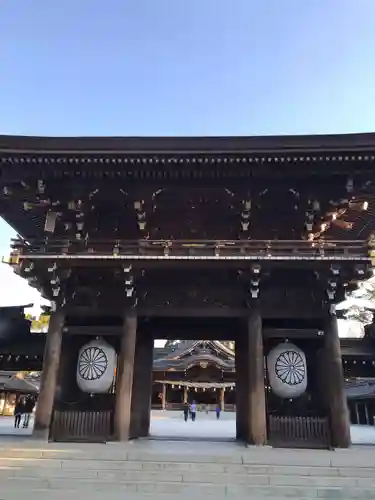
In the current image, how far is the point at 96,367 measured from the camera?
11109 mm

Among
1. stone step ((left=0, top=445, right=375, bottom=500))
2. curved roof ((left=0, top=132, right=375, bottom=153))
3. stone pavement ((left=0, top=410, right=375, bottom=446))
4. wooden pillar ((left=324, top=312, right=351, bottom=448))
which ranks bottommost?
stone step ((left=0, top=445, right=375, bottom=500))

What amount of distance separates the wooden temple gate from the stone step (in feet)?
6.54

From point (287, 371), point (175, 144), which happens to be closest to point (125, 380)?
point (287, 371)

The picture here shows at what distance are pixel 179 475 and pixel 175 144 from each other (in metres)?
7.88

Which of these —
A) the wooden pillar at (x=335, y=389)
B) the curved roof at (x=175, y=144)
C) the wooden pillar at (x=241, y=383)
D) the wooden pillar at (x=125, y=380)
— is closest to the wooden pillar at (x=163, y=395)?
the wooden pillar at (x=241, y=383)

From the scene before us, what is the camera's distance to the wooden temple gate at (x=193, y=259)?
1039cm

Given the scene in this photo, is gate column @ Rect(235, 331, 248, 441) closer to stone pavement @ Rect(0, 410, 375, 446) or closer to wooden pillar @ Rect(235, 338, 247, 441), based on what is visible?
wooden pillar @ Rect(235, 338, 247, 441)

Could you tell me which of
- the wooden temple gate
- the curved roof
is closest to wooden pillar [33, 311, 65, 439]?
the wooden temple gate

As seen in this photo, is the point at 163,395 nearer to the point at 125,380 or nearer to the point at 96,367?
the point at 96,367

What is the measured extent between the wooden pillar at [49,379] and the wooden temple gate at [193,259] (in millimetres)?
35

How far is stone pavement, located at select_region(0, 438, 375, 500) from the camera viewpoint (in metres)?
7.12

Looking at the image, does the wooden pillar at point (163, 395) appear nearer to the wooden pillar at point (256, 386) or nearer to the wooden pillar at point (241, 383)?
the wooden pillar at point (241, 383)

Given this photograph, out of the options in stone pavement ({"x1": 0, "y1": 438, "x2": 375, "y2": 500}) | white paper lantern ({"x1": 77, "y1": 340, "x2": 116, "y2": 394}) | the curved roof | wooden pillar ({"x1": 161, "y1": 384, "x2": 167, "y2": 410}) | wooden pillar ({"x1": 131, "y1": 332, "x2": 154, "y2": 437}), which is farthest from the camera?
wooden pillar ({"x1": 161, "y1": 384, "x2": 167, "y2": 410})

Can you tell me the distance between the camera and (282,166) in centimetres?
1084
